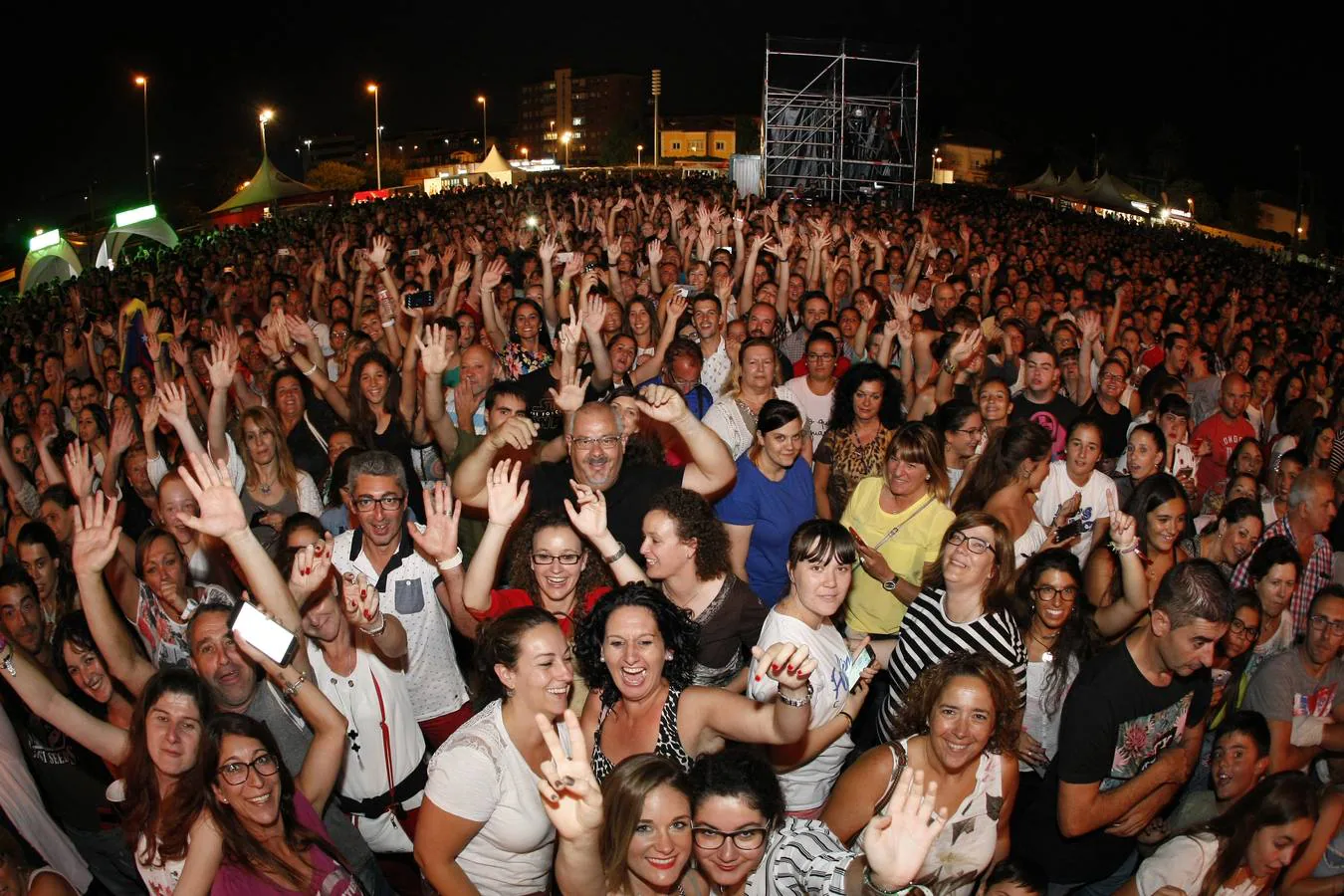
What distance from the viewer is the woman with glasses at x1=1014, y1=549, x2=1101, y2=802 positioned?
11.7ft

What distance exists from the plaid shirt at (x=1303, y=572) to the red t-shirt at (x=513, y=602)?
286cm

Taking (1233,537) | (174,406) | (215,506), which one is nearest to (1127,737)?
(1233,537)

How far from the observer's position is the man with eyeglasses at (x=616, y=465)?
403 centimetres

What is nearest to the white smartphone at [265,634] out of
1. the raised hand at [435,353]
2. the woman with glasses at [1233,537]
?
the raised hand at [435,353]

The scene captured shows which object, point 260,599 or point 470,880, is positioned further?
point 260,599

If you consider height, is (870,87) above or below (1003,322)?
above

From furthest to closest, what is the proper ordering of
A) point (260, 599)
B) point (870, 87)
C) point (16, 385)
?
1. point (870, 87)
2. point (16, 385)
3. point (260, 599)

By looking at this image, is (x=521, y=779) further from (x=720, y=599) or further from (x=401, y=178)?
(x=401, y=178)

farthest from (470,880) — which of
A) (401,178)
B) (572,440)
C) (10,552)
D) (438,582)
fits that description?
(401,178)

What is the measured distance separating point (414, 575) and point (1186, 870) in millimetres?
2759

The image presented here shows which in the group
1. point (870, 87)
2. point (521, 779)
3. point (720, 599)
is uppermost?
point (870, 87)

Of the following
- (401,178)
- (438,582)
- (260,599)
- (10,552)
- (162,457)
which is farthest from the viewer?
(401,178)

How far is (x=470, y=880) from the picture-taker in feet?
9.21

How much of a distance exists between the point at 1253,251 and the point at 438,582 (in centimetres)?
2346
